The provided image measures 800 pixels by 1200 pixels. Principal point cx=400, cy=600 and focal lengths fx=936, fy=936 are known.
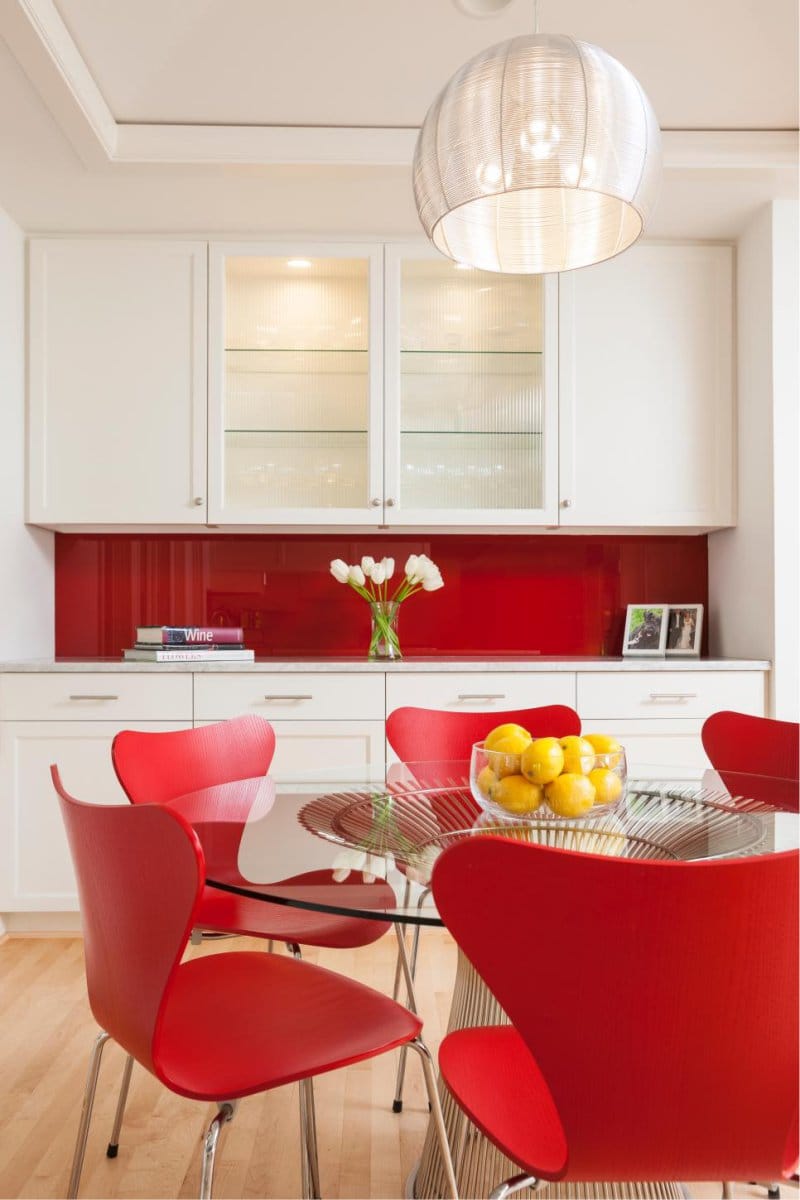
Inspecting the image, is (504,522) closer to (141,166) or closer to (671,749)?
(671,749)

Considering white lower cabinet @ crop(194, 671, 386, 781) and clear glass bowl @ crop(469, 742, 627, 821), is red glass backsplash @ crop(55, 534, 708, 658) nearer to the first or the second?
white lower cabinet @ crop(194, 671, 386, 781)

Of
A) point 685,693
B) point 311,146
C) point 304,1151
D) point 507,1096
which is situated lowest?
point 304,1151

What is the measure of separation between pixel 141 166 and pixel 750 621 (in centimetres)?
262

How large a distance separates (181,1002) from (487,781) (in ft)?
2.03

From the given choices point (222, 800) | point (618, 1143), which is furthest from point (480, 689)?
point (618, 1143)

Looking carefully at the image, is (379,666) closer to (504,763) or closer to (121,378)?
(121,378)

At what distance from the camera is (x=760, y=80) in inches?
107

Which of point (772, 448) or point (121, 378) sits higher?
point (121, 378)

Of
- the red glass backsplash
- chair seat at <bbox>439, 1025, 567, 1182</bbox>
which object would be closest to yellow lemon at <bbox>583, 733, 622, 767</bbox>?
chair seat at <bbox>439, 1025, 567, 1182</bbox>

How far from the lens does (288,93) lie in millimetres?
2785

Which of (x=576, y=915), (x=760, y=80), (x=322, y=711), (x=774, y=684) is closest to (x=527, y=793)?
(x=576, y=915)

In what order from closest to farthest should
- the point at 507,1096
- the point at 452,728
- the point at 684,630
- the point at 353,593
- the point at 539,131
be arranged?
1. the point at 507,1096
2. the point at 539,131
3. the point at 452,728
4. the point at 684,630
5. the point at 353,593

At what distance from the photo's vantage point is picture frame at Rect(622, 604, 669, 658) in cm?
376

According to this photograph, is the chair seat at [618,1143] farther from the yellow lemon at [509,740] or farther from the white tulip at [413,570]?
the white tulip at [413,570]
